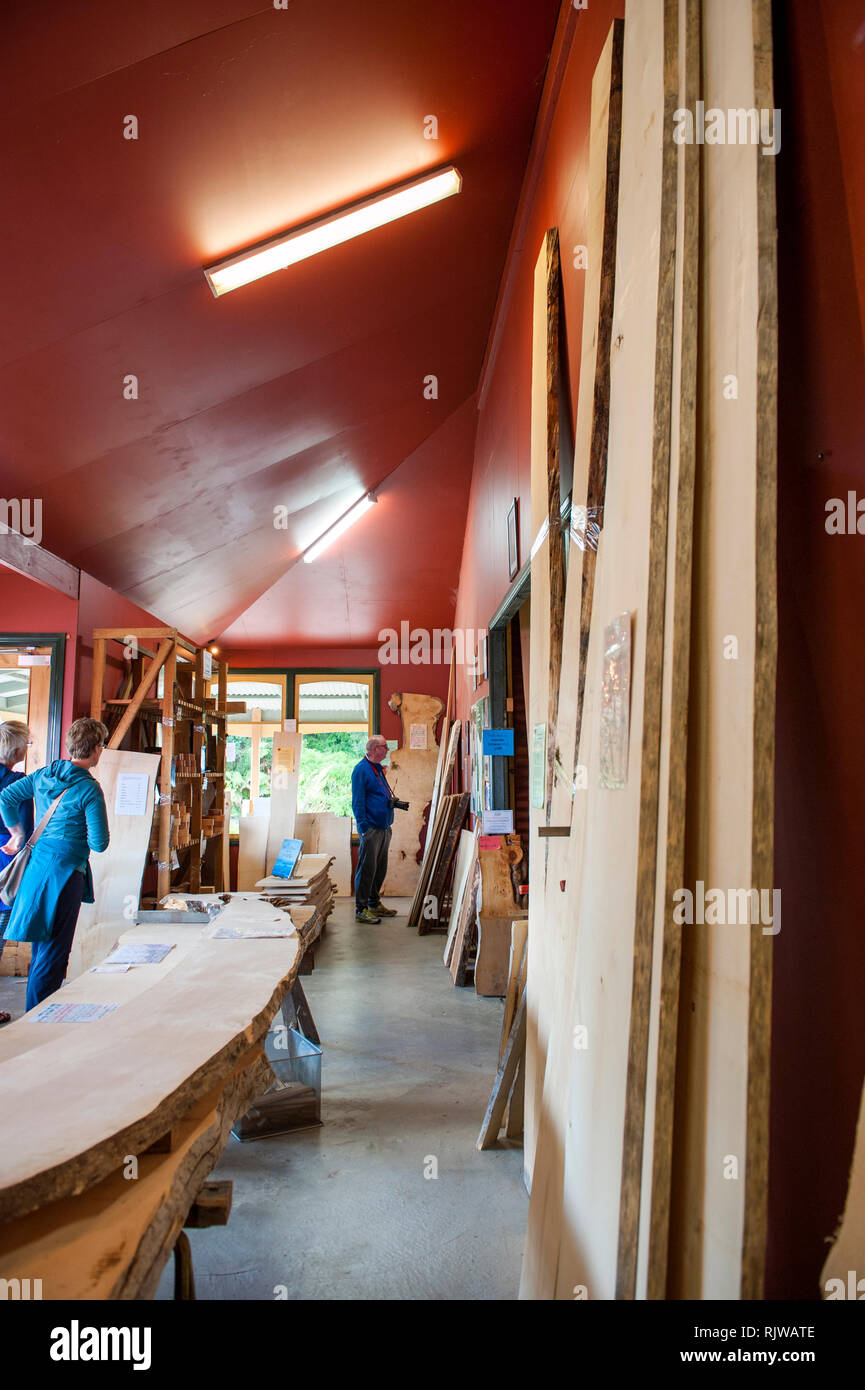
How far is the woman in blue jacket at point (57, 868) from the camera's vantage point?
12.5ft

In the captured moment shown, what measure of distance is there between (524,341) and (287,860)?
11.9 feet

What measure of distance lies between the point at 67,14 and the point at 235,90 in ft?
2.33

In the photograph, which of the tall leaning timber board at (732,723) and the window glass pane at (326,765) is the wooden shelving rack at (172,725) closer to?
the window glass pane at (326,765)

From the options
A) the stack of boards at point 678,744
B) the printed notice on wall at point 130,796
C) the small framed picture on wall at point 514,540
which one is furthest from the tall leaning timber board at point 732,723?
the printed notice on wall at point 130,796

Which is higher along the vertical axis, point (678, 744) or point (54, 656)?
point (54, 656)

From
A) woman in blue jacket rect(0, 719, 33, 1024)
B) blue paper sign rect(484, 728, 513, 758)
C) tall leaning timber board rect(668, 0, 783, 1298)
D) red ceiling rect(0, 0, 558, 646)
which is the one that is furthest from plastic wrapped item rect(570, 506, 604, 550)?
woman in blue jacket rect(0, 719, 33, 1024)

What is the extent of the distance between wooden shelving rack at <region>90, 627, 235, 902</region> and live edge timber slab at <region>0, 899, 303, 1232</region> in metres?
3.00

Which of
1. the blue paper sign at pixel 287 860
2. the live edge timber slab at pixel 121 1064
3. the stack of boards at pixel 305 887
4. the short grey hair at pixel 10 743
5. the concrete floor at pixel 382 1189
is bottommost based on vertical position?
the concrete floor at pixel 382 1189

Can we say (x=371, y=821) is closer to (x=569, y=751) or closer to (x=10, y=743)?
(x=10, y=743)

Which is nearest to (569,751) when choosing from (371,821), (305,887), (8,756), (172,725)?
(305,887)

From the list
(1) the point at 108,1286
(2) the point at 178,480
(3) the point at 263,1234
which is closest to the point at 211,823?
(2) the point at 178,480

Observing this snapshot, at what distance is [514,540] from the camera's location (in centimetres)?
455

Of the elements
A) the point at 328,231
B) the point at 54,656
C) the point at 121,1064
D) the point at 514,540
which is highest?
the point at 328,231

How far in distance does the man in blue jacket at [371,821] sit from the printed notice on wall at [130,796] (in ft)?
9.24
